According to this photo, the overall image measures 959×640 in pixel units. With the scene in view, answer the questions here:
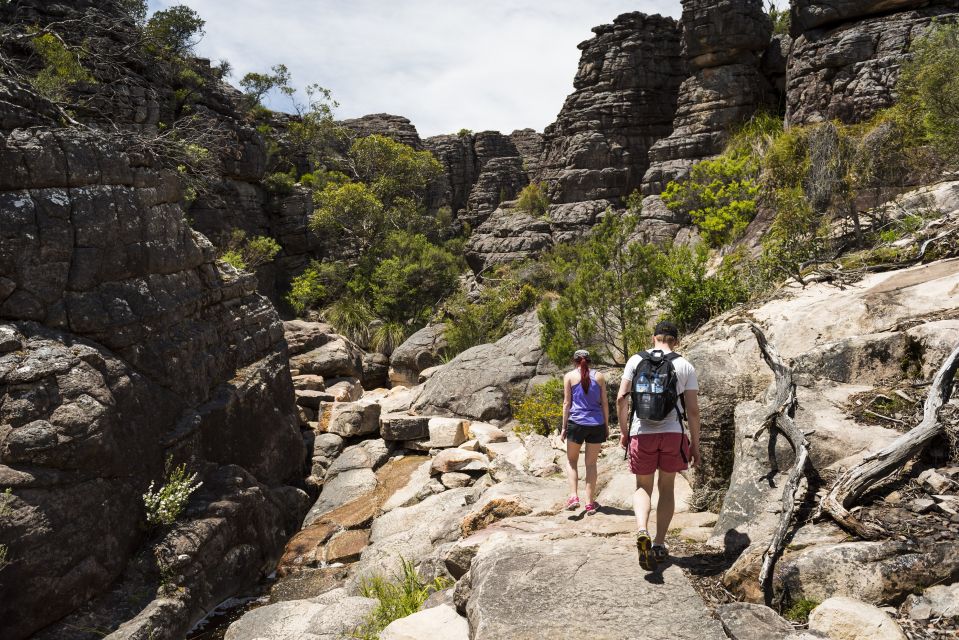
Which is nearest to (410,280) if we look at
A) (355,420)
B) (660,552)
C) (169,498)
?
(355,420)

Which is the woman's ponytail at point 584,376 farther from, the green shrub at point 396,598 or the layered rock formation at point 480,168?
the layered rock formation at point 480,168

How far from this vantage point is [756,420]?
20.4 feet

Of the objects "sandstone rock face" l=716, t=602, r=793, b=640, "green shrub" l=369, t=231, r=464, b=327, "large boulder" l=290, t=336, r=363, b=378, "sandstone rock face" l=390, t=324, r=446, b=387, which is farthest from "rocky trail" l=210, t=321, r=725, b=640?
"green shrub" l=369, t=231, r=464, b=327

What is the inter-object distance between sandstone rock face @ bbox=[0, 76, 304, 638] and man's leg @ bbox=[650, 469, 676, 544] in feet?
23.9

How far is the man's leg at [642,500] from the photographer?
5.21 metres

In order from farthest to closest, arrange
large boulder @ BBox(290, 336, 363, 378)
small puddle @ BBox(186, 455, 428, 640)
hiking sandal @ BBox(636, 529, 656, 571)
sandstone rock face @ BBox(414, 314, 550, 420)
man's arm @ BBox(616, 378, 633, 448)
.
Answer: large boulder @ BBox(290, 336, 363, 378)
sandstone rock face @ BBox(414, 314, 550, 420)
small puddle @ BBox(186, 455, 428, 640)
man's arm @ BBox(616, 378, 633, 448)
hiking sandal @ BBox(636, 529, 656, 571)

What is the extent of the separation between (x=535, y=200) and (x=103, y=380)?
26.2 meters

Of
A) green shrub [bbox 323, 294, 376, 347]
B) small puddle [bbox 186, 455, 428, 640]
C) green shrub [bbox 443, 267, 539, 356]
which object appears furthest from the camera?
green shrub [bbox 323, 294, 376, 347]

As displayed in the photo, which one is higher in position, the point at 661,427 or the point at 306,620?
the point at 661,427

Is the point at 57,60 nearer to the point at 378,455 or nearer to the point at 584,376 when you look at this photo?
the point at 378,455

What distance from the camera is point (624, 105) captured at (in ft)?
98.2

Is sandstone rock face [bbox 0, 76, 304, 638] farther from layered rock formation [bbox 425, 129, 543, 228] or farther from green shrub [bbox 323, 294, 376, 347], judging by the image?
layered rock formation [bbox 425, 129, 543, 228]

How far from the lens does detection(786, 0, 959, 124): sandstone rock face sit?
18984 mm

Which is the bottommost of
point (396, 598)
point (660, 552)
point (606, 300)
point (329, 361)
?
point (396, 598)
